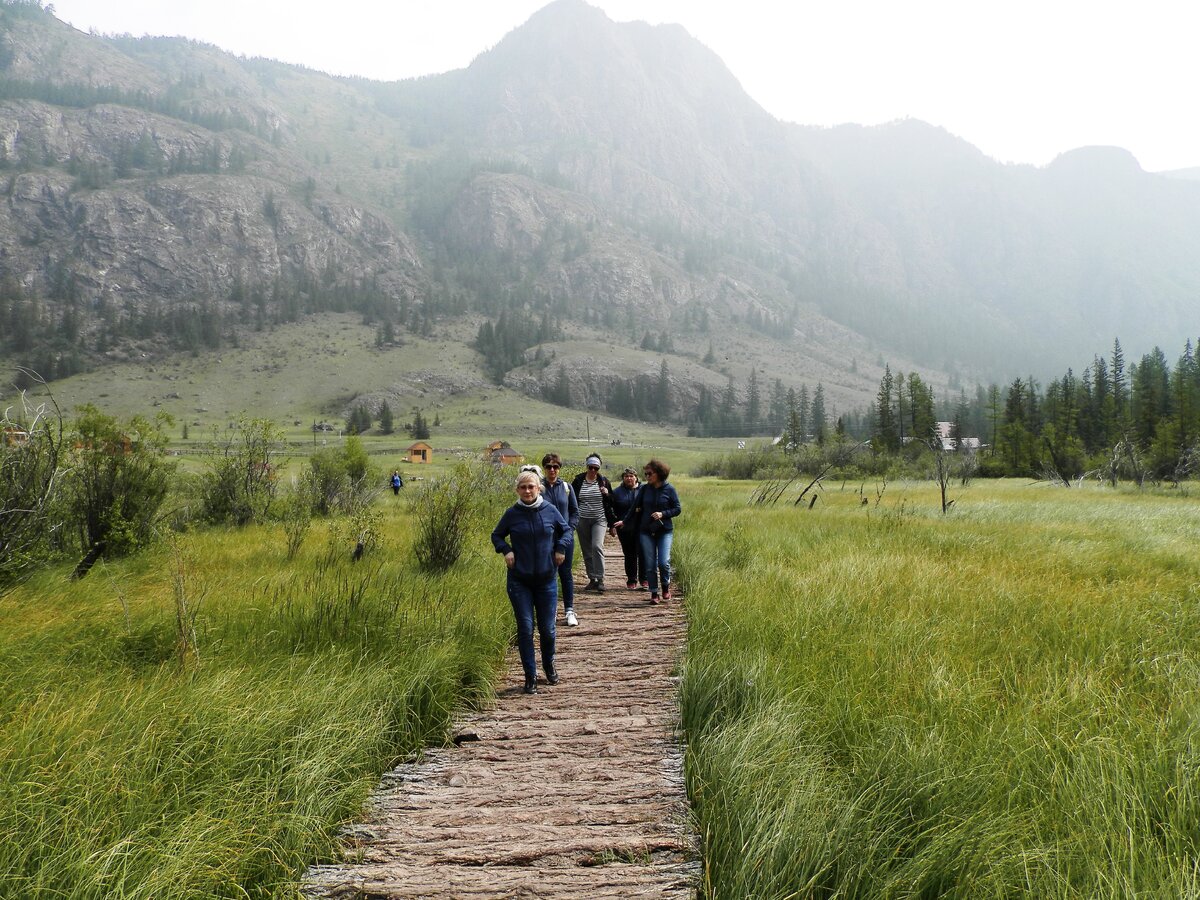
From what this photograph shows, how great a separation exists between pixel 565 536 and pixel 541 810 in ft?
9.34

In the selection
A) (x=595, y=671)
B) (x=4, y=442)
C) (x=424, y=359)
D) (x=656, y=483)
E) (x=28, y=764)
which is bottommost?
(x=595, y=671)

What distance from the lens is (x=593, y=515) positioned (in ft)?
30.6

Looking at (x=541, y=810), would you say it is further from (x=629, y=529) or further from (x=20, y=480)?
(x=20, y=480)

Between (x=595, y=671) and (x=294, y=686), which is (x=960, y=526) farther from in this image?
(x=294, y=686)

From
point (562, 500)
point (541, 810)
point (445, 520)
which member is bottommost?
point (541, 810)

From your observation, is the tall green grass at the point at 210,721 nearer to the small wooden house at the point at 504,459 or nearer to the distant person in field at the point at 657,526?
the distant person in field at the point at 657,526

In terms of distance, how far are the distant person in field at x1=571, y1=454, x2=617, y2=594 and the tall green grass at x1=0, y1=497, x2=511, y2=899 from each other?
9.06 feet

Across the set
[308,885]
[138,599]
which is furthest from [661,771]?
[138,599]

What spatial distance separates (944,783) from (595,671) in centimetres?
326

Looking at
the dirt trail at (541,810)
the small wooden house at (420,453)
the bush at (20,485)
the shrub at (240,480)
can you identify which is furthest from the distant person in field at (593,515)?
the small wooden house at (420,453)

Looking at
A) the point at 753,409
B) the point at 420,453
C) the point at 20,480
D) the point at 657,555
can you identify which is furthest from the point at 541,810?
the point at 753,409

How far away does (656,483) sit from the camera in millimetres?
8789

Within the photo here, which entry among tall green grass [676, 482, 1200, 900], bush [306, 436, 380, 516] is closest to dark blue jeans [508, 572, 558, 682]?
tall green grass [676, 482, 1200, 900]

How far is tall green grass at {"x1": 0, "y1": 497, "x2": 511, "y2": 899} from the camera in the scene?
8.07 ft
